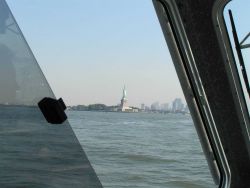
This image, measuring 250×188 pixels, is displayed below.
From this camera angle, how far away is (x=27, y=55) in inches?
42.4

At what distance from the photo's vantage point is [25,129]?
107 cm

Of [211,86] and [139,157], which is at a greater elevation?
[211,86]

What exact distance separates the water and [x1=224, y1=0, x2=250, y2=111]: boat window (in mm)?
4314

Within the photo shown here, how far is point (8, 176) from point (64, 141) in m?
0.20

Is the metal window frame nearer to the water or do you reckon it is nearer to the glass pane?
the glass pane

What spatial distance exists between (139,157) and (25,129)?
1186 cm

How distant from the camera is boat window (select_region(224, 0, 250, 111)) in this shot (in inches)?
102

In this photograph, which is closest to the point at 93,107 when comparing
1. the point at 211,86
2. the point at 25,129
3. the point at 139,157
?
the point at 211,86

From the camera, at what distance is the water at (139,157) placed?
988cm

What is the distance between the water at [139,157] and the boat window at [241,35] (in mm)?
4314

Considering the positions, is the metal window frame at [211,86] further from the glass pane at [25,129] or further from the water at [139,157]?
the water at [139,157]

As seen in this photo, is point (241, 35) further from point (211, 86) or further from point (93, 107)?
point (93, 107)

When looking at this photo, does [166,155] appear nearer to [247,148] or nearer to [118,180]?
[118,180]

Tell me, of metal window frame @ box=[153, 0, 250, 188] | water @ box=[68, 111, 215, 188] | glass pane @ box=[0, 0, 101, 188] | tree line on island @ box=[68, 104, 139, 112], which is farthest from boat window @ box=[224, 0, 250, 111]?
water @ box=[68, 111, 215, 188]
